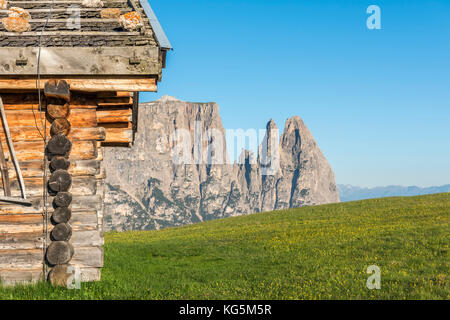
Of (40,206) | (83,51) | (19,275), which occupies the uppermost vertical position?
(83,51)

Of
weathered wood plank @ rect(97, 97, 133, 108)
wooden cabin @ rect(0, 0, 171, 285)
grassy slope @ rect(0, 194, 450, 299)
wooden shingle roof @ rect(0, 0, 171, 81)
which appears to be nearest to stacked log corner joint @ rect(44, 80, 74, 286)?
wooden cabin @ rect(0, 0, 171, 285)

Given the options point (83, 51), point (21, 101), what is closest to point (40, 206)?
point (21, 101)

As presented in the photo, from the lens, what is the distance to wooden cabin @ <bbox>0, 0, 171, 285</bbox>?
7.14 metres

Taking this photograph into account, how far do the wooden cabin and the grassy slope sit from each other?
70 centimetres

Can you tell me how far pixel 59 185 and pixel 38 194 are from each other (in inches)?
19.0

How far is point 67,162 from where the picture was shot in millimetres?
7516

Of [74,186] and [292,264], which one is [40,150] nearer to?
[74,186]

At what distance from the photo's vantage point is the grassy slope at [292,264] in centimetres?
846

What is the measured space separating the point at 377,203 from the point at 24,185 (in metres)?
29.9

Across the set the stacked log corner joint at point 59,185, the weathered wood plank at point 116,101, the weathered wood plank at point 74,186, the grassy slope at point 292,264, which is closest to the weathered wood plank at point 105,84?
the stacked log corner joint at point 59,185

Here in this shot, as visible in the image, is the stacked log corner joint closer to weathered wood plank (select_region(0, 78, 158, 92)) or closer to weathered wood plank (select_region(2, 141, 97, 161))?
weathered wood plank (select_region(2, 141, 97, 161))

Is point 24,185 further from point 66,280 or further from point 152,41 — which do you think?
point 152,41

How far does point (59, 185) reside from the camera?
746 centimetres
